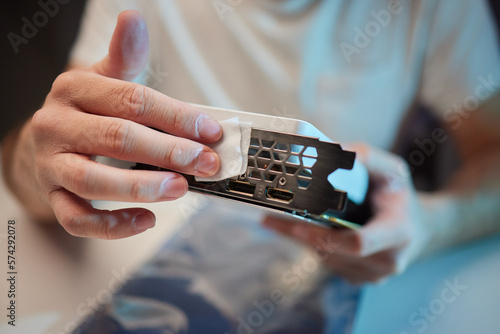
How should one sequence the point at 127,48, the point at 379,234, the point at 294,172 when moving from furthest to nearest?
the point at 379,234 < the point at 127,48 < the point at 294,172

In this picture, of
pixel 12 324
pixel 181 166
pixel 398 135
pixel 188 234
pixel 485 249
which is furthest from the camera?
pixel 398 135

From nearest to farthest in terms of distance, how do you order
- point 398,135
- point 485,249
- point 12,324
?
point 12,324
point 485,249
point 398,135

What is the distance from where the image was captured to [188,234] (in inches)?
31.5

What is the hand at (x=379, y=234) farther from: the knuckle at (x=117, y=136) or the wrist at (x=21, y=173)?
the wrist at (x=21, y=173)

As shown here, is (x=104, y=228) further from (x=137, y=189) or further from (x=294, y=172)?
(x=294, y=172)

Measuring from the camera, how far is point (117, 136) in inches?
13.6

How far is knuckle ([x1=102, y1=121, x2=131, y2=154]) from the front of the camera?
1.13 ft

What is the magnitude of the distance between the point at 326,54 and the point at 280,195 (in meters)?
0.59

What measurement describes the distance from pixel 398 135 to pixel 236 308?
64cm

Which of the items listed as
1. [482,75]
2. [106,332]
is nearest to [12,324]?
[106,332]

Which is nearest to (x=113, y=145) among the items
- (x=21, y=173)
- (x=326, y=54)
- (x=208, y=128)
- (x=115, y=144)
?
(x=115, y=144)

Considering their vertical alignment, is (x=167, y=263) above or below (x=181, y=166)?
below

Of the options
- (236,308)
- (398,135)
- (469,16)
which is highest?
(469,16)

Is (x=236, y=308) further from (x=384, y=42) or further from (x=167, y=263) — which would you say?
(x=384, y=42)
